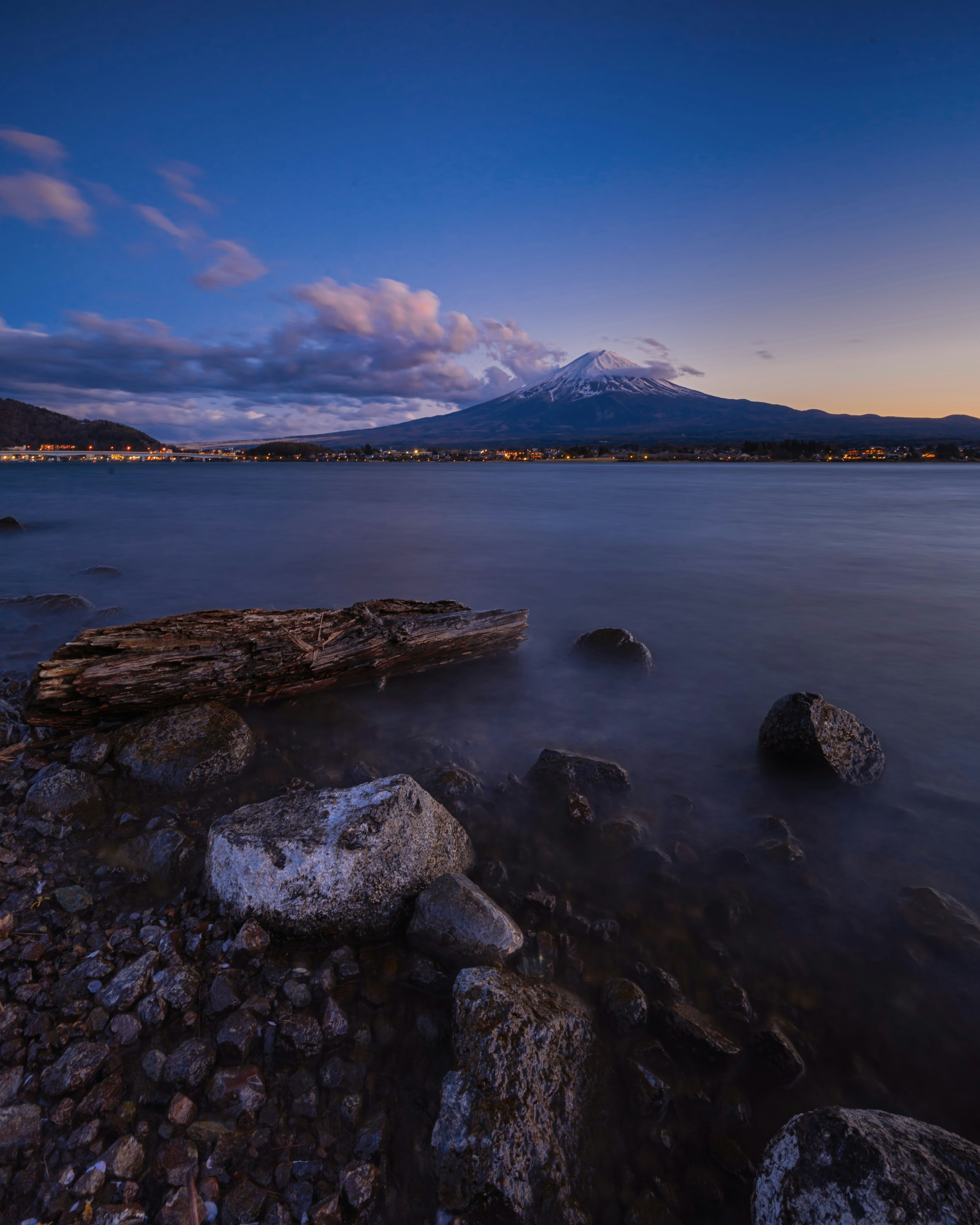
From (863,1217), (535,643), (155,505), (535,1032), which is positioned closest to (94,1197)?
(535,1032)

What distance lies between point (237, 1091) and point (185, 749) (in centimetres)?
A: 293

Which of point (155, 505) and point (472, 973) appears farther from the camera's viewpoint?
point (155, 505)

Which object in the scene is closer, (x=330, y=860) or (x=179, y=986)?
(x=179, y=986)

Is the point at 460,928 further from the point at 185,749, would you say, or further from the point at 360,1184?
the point at 185,749

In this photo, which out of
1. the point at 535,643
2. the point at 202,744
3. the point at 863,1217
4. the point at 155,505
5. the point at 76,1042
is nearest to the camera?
the point at 863,1217

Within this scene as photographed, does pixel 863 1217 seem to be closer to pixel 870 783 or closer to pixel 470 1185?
Answer: pixel 470 1185

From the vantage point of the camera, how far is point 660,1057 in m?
2.86

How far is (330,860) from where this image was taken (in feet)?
10.8

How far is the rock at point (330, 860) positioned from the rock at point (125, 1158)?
3.46 feet

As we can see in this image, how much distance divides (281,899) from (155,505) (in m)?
36.7

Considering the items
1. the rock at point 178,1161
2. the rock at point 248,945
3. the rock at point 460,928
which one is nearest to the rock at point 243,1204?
the rock at point 178,1161

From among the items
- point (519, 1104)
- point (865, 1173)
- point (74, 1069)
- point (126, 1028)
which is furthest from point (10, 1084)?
point (865, 1173)

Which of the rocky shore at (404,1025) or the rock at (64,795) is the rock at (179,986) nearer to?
the rocky shore at (404,1025)

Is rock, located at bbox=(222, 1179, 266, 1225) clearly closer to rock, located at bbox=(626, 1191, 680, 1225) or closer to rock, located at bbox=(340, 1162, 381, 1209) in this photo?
rock, located at bbox=(340, 1162, 381, 1209)
